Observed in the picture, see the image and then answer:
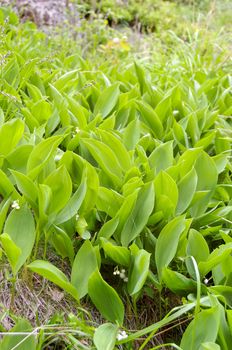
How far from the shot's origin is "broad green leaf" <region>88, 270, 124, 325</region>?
1503mm

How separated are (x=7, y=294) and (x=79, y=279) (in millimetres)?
236

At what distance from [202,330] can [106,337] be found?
0.88ft

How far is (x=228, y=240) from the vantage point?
173 cm

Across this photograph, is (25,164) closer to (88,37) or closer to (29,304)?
(29,304)

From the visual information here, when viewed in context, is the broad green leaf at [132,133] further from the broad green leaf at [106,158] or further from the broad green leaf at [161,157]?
the broad green leaf at [106,158]

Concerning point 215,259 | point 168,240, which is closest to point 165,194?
point 168,240

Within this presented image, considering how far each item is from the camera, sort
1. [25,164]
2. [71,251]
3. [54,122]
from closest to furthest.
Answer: [71,251] < [25,164] < [54,122]

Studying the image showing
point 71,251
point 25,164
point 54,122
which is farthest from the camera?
point 54,122

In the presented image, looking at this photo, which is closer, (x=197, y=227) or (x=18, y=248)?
(x=18, y=248)

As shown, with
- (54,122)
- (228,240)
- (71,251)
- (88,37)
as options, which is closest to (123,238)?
(71,251)

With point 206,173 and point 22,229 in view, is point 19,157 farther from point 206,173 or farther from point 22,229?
point 206,173

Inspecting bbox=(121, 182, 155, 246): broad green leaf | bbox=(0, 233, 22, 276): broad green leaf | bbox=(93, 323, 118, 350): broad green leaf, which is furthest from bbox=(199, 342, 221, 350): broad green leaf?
bbox=(0, 233, 22, 276): broad green leaf

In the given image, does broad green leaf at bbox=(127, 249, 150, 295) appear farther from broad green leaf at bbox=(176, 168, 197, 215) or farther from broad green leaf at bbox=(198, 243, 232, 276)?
broad green leaf at bbox=(176, 168, 197, 215)

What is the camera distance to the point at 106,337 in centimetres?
139
